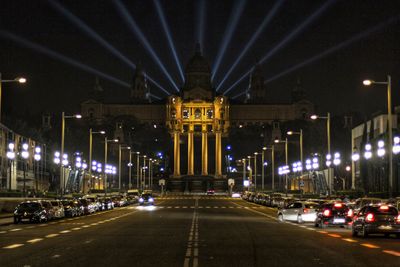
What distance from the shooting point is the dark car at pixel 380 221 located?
30.4m

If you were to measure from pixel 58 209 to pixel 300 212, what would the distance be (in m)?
16.2

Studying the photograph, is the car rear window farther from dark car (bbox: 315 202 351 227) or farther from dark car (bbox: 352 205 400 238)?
dark car (bbox: 315 202 351 227)

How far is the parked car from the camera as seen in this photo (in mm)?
50156

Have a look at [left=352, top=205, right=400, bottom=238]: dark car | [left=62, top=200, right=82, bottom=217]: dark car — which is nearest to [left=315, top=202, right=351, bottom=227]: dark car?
[left=352, top=205, right=400, bottom=238]: dark car

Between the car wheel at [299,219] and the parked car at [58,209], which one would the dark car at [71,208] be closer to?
the parked car at [58,209]

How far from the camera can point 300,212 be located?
4650 centimetres

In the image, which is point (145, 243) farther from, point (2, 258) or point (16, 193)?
point (16, 193)

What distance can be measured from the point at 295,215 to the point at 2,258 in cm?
2922

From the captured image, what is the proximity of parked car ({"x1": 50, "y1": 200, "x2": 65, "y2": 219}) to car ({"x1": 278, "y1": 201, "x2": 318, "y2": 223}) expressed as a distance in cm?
1476

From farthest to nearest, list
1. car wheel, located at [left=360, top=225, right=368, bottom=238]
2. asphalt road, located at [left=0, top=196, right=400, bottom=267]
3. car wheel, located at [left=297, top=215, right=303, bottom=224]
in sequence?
car wheel, located at [left=297, top=215, right=303, bottom=224] → car wheel, located at [left=360, top=225, right=368, bottom=238] → asphalt road, located at [left=0, top=196, right=400, bottom=267]

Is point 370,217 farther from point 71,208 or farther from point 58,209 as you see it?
point 71,208

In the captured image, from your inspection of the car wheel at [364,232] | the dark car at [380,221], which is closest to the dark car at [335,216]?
the car wheel at [364,232]

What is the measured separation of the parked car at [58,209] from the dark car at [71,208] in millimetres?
1145

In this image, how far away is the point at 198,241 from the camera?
92.2 feet
